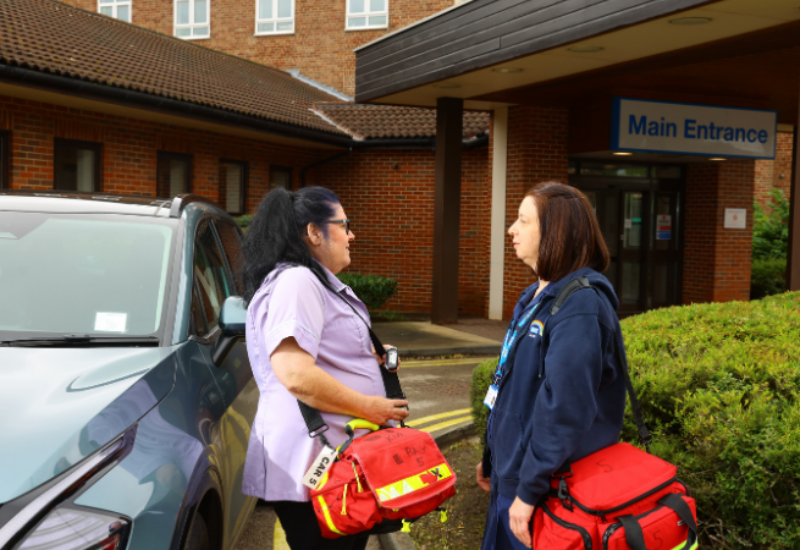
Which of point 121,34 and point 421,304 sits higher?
point 121,34

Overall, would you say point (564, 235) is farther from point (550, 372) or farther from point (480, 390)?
point (480, 390)

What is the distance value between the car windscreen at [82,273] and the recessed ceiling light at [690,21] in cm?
631

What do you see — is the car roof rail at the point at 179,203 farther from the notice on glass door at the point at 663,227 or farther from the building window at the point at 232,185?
the notice on glass door at the point at 663,227

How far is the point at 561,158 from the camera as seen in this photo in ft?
43.8

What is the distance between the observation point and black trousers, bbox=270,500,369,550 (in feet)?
7.32

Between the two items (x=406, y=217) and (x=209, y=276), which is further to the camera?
(x=406, y=217)

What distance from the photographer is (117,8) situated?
79.2 ft

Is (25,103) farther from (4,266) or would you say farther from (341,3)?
(341,3)

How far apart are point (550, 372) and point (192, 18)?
79.1 ft

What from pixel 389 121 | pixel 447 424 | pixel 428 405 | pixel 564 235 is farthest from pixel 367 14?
pixel 564 235

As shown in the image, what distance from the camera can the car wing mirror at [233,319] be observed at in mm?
2729

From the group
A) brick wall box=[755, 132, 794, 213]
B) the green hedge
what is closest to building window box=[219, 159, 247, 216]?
the green hedge

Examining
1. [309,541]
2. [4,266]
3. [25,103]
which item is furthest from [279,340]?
[25,103]

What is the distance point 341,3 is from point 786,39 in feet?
51.4
